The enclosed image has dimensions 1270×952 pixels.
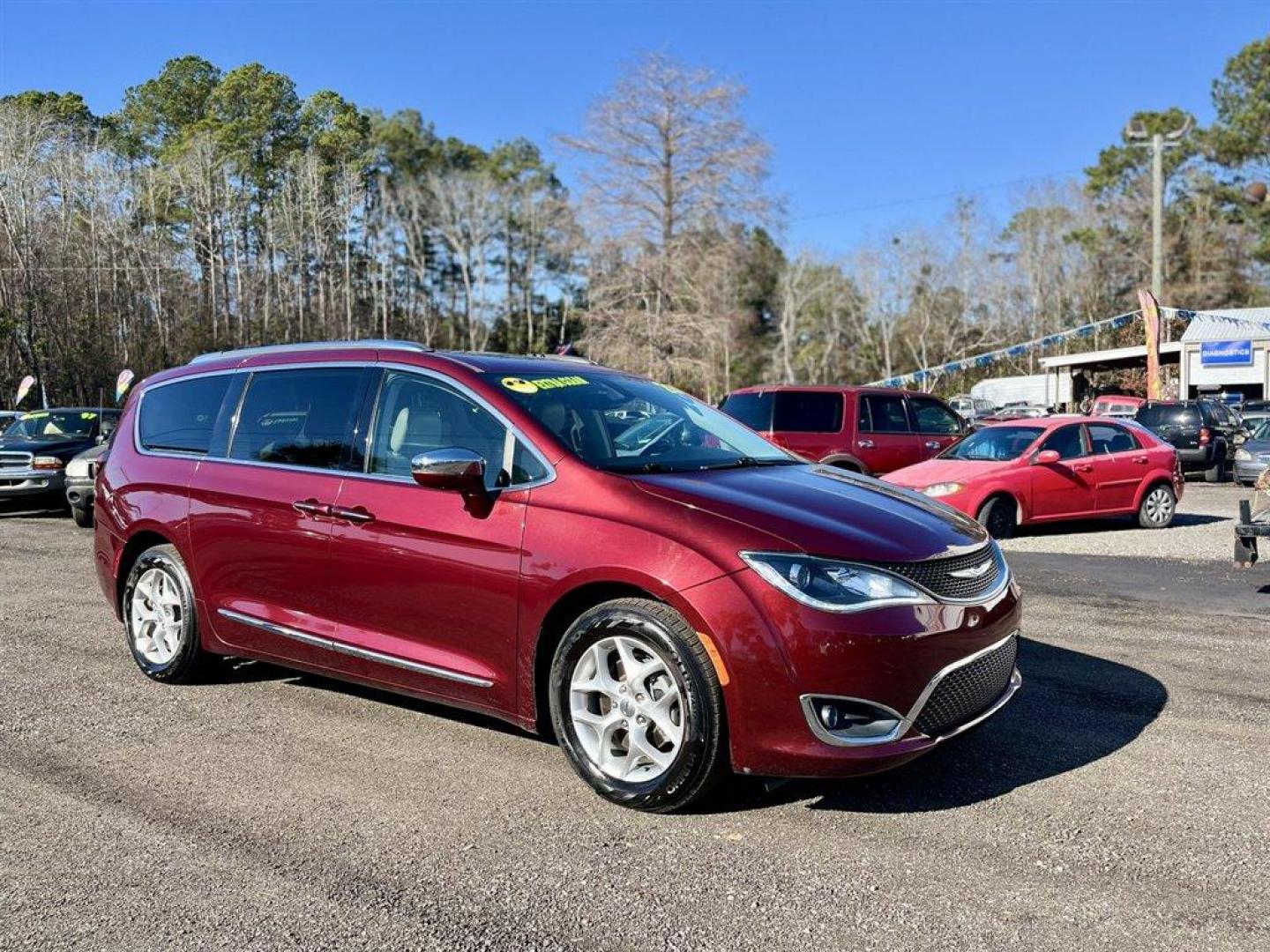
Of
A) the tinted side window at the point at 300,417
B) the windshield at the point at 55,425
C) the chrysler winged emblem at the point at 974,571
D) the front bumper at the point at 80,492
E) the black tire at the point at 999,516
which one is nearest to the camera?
the chrysler winged emblem at the point at 974,571

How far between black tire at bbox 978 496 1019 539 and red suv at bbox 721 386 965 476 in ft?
7.41

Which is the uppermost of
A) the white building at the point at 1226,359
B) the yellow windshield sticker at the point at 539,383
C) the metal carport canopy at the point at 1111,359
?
the metal carport canopy at the point at 1111,359

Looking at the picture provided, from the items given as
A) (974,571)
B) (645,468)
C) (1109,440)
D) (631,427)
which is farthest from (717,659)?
(1109,440)

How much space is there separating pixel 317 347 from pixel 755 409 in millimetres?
9642

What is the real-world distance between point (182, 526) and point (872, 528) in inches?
145

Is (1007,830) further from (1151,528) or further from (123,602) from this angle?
(1151,528)

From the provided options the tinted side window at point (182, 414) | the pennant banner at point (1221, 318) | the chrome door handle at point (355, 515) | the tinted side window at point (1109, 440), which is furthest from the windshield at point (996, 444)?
the pennant banner at point (1221, 318)

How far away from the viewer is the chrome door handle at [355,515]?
470 centimetres

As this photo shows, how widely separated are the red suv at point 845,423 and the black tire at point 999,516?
2258 millimetres

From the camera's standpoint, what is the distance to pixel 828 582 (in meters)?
3.71

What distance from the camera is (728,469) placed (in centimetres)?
462

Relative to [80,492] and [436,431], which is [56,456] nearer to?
[80,492]

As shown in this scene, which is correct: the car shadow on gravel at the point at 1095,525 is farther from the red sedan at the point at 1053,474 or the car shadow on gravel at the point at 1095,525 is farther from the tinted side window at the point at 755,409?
the tinted side window at the point at 755,409

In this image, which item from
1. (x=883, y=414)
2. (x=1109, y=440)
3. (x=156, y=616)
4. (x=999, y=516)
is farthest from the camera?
(x=883, y=414)
